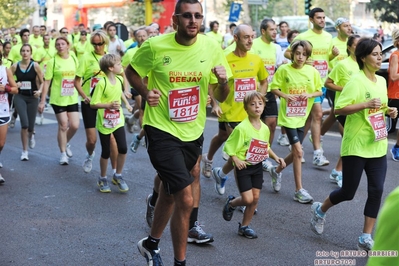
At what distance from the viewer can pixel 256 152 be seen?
20.4ft

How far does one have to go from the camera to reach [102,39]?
896cm

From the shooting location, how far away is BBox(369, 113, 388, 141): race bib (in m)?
5.63

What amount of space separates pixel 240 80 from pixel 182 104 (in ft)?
9.22

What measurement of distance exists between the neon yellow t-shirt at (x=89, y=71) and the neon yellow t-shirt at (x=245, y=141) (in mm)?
3195

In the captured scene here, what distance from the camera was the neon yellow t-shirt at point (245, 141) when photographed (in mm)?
6207

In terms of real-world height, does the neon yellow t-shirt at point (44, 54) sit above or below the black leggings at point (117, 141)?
below

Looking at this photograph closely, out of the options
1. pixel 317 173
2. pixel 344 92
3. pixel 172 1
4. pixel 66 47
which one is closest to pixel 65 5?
pixel 172 1

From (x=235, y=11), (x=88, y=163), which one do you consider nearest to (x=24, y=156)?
(x=88, y=163)

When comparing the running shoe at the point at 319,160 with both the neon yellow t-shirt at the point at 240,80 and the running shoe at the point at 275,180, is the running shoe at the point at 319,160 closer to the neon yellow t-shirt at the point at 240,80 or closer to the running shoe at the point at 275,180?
the running shoe at the point at 275,180

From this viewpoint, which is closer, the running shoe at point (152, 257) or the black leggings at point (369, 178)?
the running shoe at point (152, 257)

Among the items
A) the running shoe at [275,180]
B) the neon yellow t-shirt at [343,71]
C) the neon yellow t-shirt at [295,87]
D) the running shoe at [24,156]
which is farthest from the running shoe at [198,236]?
the running shoe at [24,156]

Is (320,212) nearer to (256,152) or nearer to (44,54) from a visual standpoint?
(256,152)

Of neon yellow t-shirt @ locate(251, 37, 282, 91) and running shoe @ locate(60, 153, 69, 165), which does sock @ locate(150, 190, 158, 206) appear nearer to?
running shoe @ locate(60, 153, 69, 165)

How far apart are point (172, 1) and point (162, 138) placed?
1137 inches
